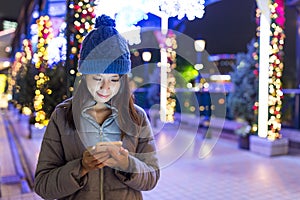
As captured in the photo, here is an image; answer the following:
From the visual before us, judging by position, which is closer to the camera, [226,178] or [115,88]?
[115,88]

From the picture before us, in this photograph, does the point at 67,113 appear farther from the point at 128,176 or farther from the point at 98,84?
the point at 128,176

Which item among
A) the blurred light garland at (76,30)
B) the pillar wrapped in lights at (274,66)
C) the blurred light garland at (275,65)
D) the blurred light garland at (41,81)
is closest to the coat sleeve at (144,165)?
the blurred light garland at (76,30)

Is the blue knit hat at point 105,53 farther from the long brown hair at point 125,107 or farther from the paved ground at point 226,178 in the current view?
the paved ground at point 226,178

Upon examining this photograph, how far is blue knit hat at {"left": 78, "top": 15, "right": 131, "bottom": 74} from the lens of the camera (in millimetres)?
910

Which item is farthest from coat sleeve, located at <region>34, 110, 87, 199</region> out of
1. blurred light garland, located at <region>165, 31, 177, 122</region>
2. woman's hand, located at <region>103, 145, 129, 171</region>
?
blurred light garland, located at <region>165, 31, 177, 122</region>

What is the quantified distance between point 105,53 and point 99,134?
0.78 feet

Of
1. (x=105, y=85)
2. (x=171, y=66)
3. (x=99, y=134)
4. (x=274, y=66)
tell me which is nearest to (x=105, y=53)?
Result: (x=105, y=85)

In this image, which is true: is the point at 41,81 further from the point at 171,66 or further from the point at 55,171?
the point at 55,171

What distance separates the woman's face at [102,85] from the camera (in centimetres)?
94

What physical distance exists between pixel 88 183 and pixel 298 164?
484 cm

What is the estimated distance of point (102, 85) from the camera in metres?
0.95

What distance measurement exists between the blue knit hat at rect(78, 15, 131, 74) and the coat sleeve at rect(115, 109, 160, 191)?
23 cm

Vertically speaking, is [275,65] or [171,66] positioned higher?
[275,65]

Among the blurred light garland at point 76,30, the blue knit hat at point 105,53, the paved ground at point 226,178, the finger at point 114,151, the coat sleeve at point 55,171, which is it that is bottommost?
the paved ground at point 226,178
